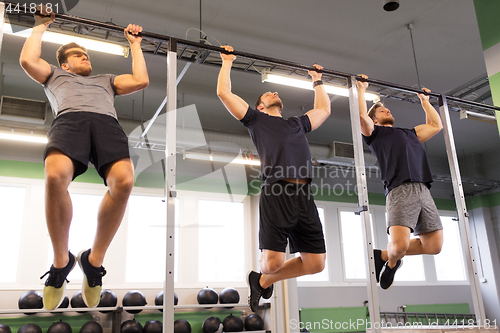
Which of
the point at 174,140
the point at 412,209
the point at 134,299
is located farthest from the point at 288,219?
the point at 134,299

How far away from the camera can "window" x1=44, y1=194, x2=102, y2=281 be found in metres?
7.86

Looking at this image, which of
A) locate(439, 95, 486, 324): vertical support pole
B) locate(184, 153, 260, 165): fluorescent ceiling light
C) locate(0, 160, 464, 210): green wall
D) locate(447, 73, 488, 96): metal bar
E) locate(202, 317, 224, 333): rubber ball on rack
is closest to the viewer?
locate(439, 95, 486, 324): vertical support pole

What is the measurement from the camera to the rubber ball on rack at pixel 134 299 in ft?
24.6

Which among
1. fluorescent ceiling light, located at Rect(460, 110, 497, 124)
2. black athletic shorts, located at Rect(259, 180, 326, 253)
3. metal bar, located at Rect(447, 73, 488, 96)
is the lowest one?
black athletic shorts, located at Rect(259, 180, 326, 253)

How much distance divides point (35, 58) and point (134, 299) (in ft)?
19.3

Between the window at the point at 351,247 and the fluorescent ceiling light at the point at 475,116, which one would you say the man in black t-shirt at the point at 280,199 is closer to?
the fluorescent ceiling light at the point at 475,116

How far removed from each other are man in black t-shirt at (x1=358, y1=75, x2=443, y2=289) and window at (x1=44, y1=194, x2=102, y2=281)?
5876mm

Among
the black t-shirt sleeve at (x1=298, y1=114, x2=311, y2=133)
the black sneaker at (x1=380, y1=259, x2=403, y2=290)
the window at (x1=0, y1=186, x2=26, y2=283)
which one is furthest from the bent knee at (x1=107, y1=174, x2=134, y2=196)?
the window at (x1=0, y1=186, x2=26, y2=283)

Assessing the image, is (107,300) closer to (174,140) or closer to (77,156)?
(174,140)

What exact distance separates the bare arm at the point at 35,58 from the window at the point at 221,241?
274 inches

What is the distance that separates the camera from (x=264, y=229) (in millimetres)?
2988

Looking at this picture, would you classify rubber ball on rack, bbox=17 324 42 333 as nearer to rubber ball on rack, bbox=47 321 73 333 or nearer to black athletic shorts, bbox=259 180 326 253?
rubber ball on rack, bbox=47 321 73 333

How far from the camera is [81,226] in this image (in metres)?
8.00

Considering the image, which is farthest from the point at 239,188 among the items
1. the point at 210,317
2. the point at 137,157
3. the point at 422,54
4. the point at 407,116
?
the point at 422,54
